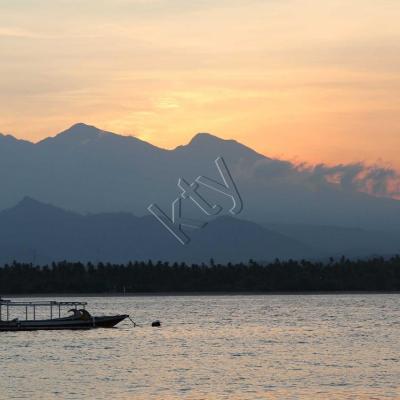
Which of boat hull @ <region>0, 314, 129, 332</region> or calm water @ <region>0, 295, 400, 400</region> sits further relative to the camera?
boat hull @ <region>0, 314, 129, 332</region>

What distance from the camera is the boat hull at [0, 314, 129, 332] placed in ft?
536

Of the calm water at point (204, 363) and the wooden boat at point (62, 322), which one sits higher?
the wooden boat at point (62, 322)

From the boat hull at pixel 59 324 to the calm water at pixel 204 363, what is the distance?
4.56ft

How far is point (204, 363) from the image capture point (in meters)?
114

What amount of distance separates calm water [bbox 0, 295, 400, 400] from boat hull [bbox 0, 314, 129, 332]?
1.39m

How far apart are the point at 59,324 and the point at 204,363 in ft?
188

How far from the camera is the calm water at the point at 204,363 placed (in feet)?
297

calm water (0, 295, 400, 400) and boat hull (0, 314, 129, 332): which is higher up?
boat hull (0, 314, 129, 332)

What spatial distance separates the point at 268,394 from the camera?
87.9m

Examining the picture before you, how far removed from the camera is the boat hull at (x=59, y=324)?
163 metres

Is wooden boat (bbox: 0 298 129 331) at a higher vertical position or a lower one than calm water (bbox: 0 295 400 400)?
higher

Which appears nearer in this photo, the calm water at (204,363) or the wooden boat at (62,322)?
the calm water at (204,363)

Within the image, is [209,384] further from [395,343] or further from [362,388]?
[395,343]

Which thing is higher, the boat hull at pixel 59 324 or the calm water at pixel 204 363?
the boat hull at pixel 59 324
